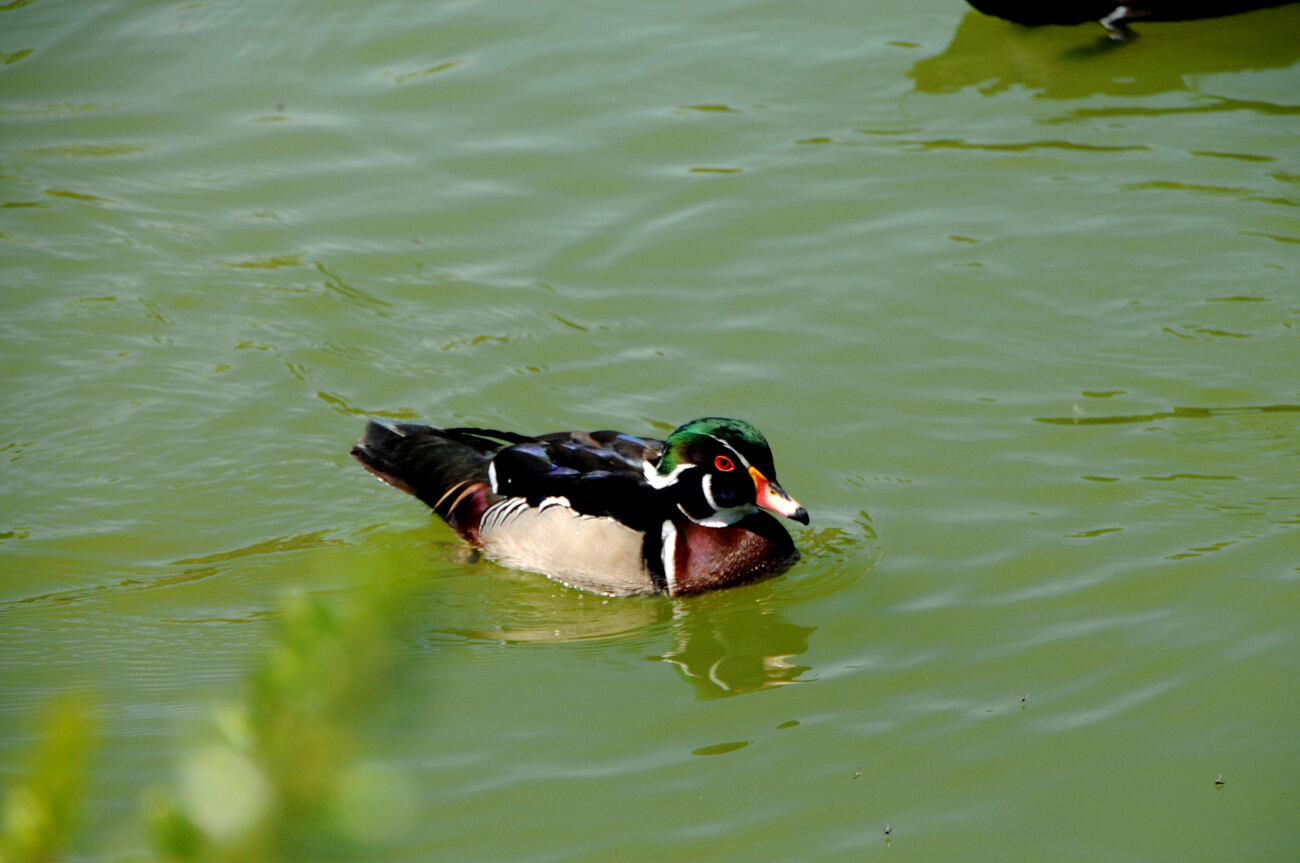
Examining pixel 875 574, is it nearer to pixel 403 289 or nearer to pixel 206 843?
pixel 403 289

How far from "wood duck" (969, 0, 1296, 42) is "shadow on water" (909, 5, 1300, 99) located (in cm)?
9

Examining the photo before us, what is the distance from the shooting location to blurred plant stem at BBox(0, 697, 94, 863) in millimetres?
852

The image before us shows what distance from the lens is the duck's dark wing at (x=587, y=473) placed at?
710cm

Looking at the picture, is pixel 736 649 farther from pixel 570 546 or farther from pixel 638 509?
pixel 570 546

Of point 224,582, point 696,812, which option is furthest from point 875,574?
point 224,582

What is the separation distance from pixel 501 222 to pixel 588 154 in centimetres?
115

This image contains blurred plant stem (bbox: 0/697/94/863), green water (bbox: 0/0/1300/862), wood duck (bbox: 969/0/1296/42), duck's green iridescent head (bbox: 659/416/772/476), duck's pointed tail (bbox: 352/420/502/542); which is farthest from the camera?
wood duck (bbox: 969/0/1296/42)

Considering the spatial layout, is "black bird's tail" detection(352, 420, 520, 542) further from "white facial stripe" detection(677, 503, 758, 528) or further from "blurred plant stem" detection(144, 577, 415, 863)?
"blurred plant stem" detection(144, 577, 415, 863)

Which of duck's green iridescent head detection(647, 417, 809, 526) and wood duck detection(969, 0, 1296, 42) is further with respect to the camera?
wood duck detection(969, 0, 1296, 42)

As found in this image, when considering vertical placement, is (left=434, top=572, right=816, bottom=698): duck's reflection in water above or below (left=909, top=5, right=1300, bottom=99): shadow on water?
below

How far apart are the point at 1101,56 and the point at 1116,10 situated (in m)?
0.59

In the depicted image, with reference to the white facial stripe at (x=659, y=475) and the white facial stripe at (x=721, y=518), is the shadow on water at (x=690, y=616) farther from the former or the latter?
the white facial stripe at (x=659, y=475)

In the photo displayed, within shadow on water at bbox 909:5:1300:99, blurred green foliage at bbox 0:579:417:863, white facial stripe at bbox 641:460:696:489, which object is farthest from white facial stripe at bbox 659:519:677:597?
blurred green foliage at bbox 0:579:417:863

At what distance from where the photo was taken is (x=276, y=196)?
405 inches
